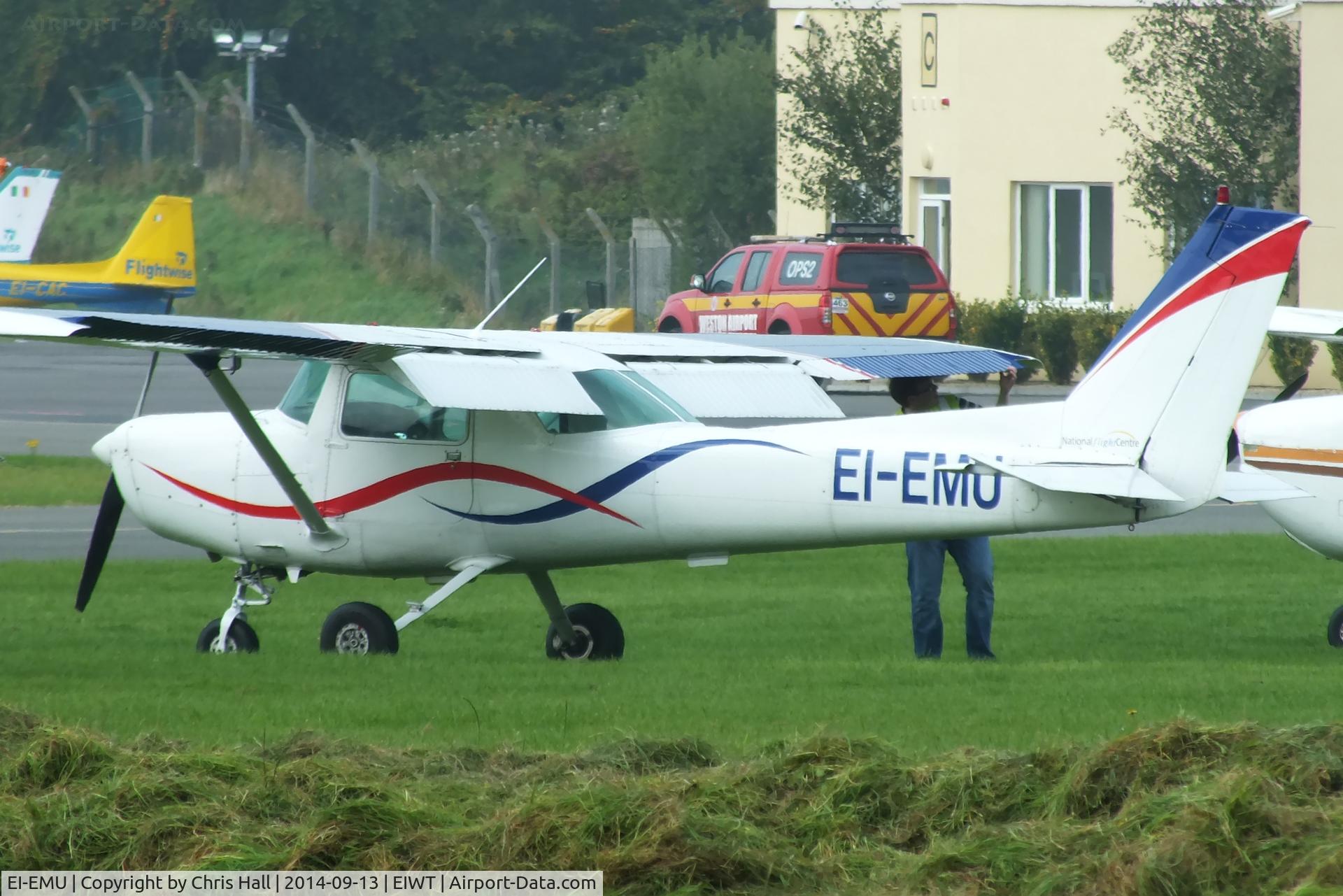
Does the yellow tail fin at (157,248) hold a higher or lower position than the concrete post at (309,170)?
lower

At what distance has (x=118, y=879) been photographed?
594 centimetres

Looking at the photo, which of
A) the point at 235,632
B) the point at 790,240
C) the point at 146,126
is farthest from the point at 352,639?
the point at 146,126

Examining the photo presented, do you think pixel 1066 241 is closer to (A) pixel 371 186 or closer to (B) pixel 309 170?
(A) pixel 371 186

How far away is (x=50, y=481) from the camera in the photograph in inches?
820

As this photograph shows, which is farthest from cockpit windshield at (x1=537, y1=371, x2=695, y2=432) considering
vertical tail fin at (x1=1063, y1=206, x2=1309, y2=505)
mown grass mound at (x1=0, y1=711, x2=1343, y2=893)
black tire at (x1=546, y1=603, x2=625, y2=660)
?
mown grass mound at (x1=0, y1=711, x2=1343, y2=893)

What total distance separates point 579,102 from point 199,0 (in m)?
11.6

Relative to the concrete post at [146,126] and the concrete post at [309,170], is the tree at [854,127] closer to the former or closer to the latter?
the concrete post at [309,170]

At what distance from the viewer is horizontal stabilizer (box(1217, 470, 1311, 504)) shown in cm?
996

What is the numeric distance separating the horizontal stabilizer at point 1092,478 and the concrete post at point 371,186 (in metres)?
38.4

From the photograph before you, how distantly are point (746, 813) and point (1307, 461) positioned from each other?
20.4ft

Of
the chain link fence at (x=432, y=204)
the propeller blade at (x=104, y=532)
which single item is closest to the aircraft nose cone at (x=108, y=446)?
the propeller blade at (x=104, y=532)

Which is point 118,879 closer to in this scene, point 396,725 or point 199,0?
point 396,725

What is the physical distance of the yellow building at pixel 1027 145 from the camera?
35.7 metres

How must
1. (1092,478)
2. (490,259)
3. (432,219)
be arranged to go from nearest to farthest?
(1092,478) → (490,259) → (432,219)
